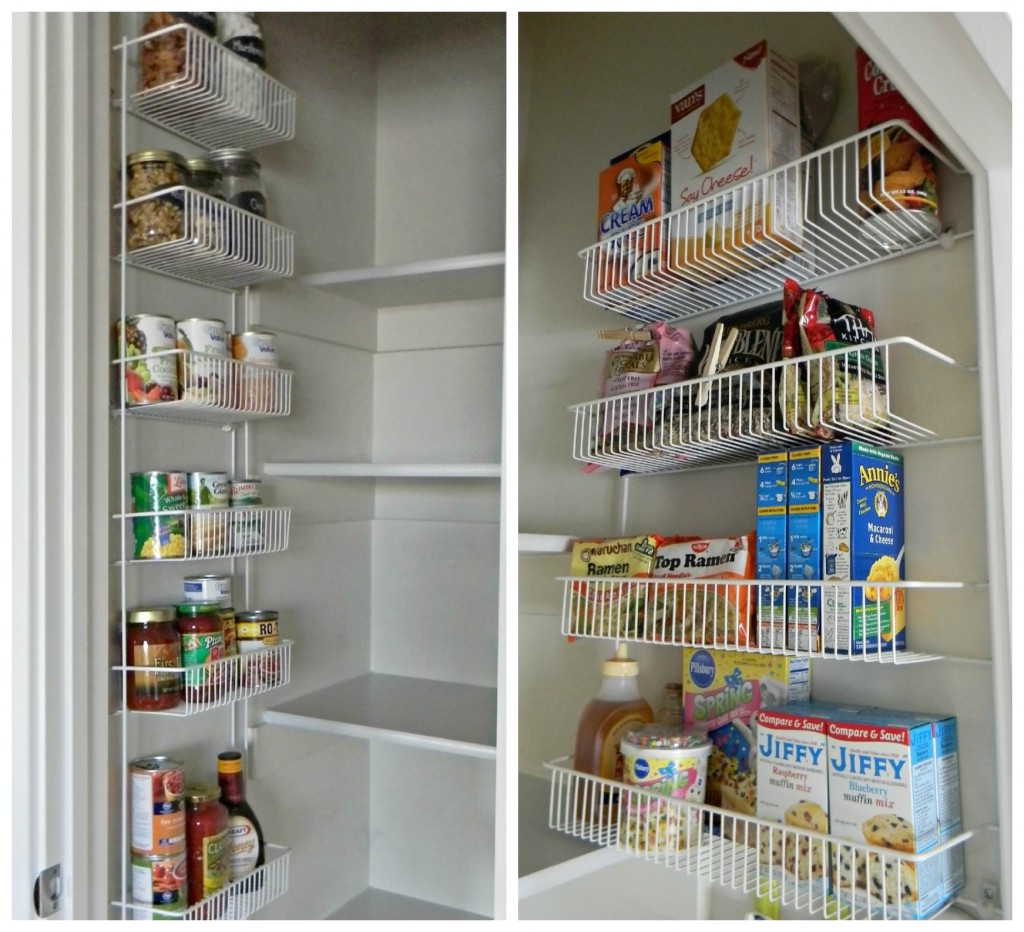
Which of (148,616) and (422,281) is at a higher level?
(422,281)

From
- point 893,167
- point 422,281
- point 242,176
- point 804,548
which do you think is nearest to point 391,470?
point 422,281

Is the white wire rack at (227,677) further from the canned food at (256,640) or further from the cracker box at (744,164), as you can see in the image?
the cracker box at (744,164)

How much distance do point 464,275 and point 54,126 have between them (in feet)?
1.92

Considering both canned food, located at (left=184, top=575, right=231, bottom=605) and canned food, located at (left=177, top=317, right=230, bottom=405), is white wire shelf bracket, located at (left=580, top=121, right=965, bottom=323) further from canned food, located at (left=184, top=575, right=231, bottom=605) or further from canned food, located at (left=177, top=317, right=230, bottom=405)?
canned food, located at (left=184, top=575, right=231, bottom=605)

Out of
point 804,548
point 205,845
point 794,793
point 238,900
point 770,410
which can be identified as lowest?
point 238,900

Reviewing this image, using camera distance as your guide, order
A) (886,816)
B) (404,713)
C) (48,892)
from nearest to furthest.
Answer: (886,816) < (48,892) < (404,713)

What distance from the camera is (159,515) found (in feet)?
3.68

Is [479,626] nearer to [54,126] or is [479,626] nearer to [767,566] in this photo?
[767,566]

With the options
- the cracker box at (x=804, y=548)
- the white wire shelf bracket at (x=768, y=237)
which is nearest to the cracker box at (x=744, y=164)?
the white wire shelf bracket at (x=768, y=237)

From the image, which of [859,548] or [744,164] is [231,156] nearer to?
[744,164]

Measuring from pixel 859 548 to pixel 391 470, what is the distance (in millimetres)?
660

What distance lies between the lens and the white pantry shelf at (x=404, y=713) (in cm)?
129

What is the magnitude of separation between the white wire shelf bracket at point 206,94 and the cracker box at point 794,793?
3.35ft

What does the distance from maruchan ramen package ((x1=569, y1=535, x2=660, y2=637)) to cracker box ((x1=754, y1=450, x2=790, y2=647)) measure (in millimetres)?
177
